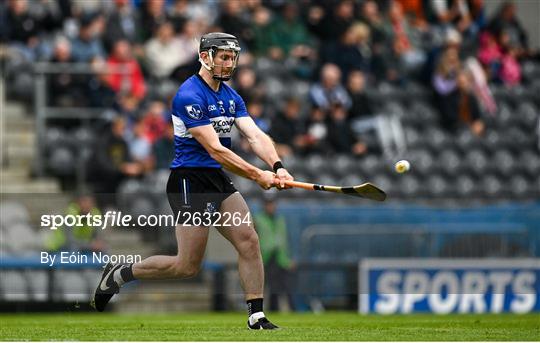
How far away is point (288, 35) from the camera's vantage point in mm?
24141

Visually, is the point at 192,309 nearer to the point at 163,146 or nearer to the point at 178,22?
the point at 163,146

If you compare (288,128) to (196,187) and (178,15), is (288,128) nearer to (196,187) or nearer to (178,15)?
(178,15)

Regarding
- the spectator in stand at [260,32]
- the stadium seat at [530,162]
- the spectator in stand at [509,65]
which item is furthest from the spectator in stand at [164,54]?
the spectator in stand at [509,65]

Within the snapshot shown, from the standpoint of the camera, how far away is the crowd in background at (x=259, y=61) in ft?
69.8

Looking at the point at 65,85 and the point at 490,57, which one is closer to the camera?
the point at 65,85

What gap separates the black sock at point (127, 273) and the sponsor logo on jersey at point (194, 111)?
4.87 ft

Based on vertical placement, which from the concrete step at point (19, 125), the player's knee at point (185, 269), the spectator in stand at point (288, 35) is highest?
the spectator in stand at point (288, 35)

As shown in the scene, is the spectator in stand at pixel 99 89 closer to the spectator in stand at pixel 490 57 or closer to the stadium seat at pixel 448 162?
the stadium seat at pixel 448 162

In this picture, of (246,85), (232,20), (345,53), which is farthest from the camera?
(345,53)

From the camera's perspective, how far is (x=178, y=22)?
2298 centimetres

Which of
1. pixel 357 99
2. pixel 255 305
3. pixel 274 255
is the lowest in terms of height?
pixel 274 255

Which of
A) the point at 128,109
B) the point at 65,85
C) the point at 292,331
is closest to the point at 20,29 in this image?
the point at 65,85

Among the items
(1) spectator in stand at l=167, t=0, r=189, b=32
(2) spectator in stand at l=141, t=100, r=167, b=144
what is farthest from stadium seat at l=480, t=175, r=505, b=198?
(1) spectator in stand at l=167, t=0, r=189, b=32

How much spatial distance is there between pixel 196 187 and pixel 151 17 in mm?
11531
